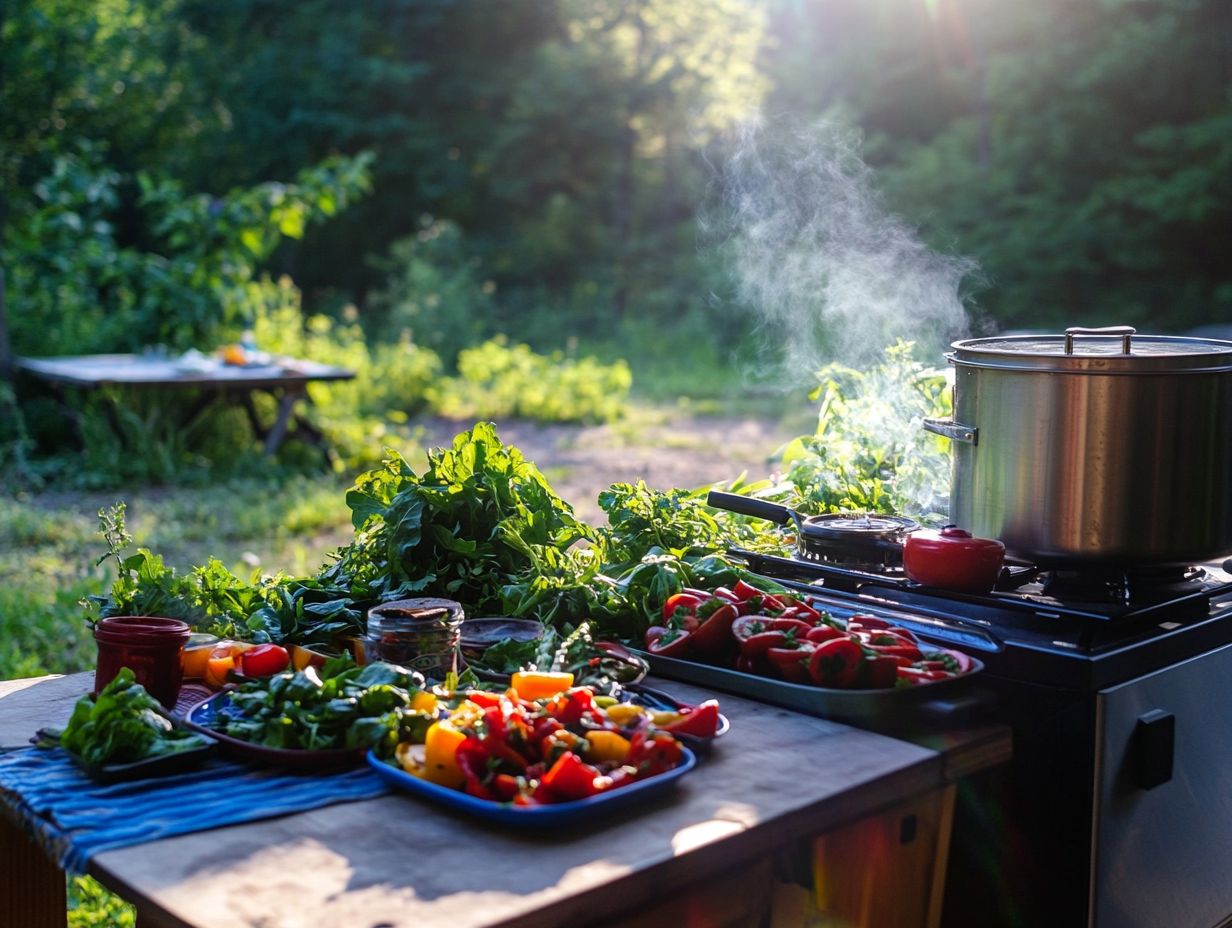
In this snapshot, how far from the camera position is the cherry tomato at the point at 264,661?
1929mm

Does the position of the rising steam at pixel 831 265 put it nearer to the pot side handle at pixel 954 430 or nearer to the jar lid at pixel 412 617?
the pot side handle at pixel 954 430

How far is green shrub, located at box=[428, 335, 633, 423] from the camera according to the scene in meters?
11.7

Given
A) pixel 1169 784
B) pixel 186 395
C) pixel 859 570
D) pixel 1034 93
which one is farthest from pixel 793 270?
pixel 1034 93

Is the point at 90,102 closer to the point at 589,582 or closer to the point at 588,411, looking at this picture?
the point at 588,411

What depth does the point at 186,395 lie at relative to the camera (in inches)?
359

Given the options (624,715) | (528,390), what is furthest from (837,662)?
(528,390)

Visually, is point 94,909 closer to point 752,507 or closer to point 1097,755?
point 752,507

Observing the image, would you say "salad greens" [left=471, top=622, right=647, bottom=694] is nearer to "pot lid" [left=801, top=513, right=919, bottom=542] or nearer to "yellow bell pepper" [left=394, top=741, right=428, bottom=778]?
"yellow bell pepper" [left=394, top=741, right=428, bottom=778]

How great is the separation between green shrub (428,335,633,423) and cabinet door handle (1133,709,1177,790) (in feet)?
31.8

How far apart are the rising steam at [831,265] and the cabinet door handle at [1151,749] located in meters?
1.46

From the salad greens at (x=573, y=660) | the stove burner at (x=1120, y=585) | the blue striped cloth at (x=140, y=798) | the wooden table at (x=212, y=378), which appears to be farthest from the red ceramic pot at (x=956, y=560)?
the wooden table at (x=212, y=378)

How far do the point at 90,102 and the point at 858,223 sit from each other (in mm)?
17287

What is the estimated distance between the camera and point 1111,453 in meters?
2.07

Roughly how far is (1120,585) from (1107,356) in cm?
40
